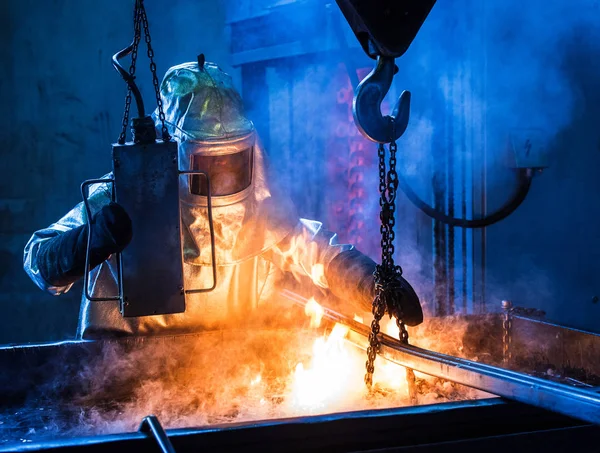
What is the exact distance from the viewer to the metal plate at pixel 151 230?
1.97 meters

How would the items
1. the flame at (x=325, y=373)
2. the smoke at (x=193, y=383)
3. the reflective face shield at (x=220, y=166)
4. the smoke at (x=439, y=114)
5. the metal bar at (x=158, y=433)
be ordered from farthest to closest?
the smoke at (x=439, y=114)
the reflective face shield at (x=220, y=166)
the flame at (x=325, y=373)
the smoke at (x=193, y=383)
the metal bar at (x=158, y=433)

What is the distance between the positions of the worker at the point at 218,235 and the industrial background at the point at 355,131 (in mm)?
1475

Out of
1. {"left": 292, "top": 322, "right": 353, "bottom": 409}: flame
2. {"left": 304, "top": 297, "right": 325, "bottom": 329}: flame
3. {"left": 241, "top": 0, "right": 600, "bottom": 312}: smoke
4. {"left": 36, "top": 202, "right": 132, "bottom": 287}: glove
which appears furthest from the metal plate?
{"left": 241, "top": 0, "right": 600, "bottom": 312}: smoke

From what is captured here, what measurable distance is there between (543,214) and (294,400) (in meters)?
3.01

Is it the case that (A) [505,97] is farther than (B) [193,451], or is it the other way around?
(A) [505,97]

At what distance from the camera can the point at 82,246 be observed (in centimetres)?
231

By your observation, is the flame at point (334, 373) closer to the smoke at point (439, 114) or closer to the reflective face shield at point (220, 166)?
the reflective face shield at point (220, 166)

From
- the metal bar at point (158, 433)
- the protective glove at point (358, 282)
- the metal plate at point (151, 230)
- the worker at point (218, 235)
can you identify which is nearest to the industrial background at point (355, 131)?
the worker at point (218, 235)

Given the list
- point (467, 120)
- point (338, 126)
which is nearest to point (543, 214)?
point (467, 120)

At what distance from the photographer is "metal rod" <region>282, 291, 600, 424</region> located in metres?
1.47

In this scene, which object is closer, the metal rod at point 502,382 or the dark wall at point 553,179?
the metal rod at point 502,382

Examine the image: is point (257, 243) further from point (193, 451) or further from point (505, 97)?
point (505, 97)

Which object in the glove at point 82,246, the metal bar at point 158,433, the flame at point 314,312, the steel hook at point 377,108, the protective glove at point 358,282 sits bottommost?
the flame at point 314,312

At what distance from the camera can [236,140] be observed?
9.35 feet
